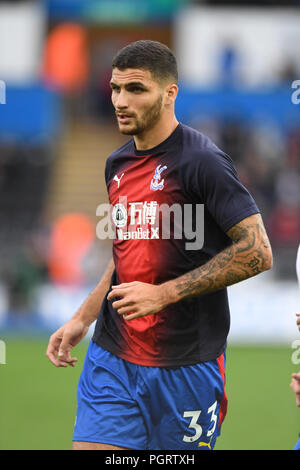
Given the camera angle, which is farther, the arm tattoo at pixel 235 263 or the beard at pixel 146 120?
the beard at pixel 146 120

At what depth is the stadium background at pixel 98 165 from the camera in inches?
417

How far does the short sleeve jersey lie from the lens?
14.0 feet

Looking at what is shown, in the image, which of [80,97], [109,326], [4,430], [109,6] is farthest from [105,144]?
[109,326]

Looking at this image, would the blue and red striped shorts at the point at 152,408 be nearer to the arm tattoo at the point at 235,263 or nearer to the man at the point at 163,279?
the man at the point at 163,279

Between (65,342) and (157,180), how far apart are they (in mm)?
1018

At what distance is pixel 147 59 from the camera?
429 centimetres

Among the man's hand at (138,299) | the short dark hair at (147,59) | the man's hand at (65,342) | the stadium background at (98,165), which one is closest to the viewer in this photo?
the man's hand at (138,299)

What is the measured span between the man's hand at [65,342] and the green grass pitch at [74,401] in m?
3.07

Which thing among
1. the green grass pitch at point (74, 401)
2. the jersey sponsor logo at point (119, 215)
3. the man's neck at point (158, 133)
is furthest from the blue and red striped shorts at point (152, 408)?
the green grass pitch at point (74, 401)

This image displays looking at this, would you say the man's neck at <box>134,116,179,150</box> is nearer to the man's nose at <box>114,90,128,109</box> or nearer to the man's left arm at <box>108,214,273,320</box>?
the man's nose at <box>114,90,128,109</box>

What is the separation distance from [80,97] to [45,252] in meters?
8.30

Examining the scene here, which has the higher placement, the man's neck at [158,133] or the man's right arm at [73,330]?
the man's neck at [158,133]

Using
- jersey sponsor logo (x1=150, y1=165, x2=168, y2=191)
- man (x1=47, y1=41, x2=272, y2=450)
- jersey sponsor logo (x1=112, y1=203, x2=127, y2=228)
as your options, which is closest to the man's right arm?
man (x1=47, y1=41, x2=272, y2=450)

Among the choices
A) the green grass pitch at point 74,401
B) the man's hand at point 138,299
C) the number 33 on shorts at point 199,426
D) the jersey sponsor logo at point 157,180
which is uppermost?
the jersey sponsor logo at point 157,180
